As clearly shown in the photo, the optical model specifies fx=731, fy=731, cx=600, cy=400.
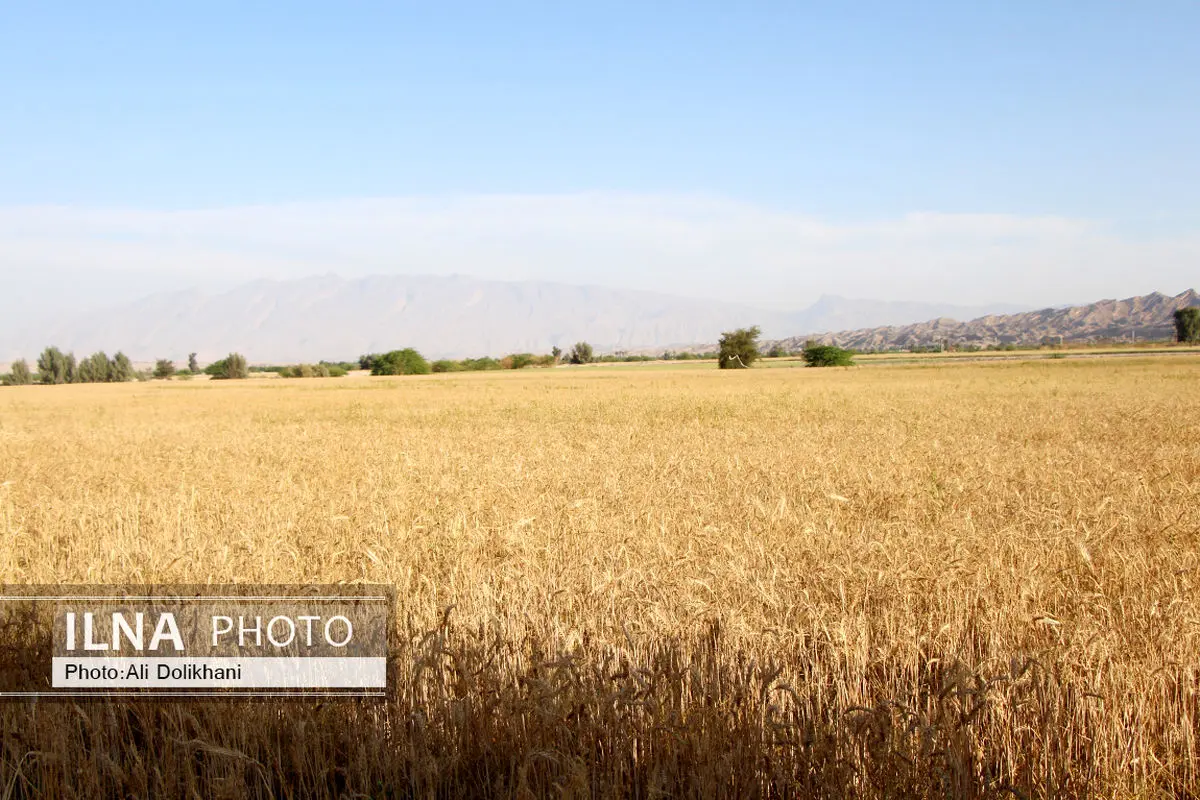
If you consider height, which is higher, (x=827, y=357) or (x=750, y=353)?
(x=750, y=353)

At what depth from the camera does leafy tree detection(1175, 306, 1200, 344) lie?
493ft

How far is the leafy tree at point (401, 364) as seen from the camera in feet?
376

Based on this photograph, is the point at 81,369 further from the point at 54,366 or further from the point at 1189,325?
the point at 1189,325

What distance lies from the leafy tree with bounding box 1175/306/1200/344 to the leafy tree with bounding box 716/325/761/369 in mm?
100287

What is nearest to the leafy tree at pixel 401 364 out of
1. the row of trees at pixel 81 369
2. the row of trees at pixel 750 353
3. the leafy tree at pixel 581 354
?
the row of trees at pixel 81 369

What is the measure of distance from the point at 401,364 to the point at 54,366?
71.1 meters

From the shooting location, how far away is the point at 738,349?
113m

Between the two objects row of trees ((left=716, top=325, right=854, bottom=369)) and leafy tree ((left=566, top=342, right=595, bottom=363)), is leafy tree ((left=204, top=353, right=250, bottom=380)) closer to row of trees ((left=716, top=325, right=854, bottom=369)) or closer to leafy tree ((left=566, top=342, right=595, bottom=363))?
leafy tree ((left=566, top=342, right=595, bottom=363))

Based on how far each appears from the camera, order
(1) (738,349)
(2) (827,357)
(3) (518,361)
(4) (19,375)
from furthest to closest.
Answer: (3) (518,361) < (4) (19,375) < (1) (738,349) < (2) (827,357)

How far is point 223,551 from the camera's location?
619 cm

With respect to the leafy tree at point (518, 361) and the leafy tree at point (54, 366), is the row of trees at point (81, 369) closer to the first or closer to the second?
the leafy tree at point (54, 366)

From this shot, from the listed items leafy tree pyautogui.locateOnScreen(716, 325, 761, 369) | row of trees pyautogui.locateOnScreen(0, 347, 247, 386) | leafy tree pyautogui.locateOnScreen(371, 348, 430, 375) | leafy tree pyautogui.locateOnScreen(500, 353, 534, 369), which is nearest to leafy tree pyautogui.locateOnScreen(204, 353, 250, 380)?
row of trees pyautogui.locateOnScreen(0, 347, 247, 386)

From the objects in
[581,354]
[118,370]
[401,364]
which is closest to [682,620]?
[401,364]

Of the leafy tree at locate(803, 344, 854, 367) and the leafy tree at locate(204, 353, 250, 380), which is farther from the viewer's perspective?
the leafy tree at locate(204, 353, 250, 380)
